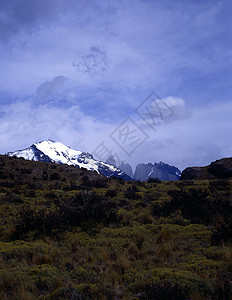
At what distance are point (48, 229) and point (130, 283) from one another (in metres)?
4.63

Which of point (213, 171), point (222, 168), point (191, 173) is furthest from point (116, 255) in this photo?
point (191, 173)

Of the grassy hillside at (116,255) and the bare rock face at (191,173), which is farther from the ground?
the bare rock face at (191,173)

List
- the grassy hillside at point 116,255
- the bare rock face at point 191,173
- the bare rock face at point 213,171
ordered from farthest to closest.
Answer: the bare rock face at point 191,173
the bare rock face at point 213,171
the grassy hillside at point 116,255

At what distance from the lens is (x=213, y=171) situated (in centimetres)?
3341

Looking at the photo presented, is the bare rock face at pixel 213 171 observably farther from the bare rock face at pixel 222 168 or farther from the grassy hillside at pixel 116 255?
the grassy hillside at pixel 116 255

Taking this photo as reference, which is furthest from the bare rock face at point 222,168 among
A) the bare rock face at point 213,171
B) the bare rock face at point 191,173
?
the bare rock face at point 191,173

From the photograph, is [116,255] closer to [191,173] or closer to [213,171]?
[213,171]

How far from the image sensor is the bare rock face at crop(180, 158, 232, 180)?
30.6 metres

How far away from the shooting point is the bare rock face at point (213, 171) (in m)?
30.6

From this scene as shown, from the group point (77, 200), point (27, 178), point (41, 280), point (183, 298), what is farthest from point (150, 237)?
point (27, 178)

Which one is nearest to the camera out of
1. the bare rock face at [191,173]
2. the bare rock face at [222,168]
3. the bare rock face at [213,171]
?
the bare rock face at [222,168]

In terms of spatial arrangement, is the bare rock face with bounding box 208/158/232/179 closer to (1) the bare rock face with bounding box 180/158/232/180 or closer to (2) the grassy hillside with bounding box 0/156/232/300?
(1) the bare rock face with bounding box 180/158/232/180

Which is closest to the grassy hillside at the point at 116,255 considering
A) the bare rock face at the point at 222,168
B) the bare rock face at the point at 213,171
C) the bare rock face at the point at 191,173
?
the bare rock face at the point at 222,168

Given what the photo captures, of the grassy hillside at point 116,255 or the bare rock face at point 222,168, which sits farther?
the bare rock face at point 222,168
